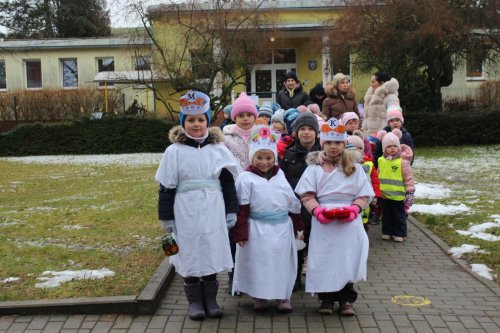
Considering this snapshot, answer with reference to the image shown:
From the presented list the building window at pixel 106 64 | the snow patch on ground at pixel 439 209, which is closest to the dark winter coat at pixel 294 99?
the snow patch on ground at pixel 439 209

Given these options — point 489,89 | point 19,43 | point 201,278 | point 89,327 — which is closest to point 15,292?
point 89,327

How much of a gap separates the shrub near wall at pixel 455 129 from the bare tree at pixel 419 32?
231 centimetres

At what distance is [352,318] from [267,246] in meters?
0.96

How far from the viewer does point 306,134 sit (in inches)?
213

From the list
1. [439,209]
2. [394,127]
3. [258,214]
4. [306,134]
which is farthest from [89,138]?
[258,214]

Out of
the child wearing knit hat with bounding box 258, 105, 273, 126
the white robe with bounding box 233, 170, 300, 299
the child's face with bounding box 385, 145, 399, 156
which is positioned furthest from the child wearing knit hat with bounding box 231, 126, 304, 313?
the child's face with bounding box 385, 145, 399, 156

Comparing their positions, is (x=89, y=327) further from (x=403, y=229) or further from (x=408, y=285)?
(x=403, y=229)

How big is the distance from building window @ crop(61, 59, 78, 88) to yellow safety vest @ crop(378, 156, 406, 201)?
30018 millimetres

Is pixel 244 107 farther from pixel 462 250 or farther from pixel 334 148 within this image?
pixel 462 250

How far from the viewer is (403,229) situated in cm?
790

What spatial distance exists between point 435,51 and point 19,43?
24.1 meters

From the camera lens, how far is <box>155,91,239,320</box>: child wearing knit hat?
15.6 ft

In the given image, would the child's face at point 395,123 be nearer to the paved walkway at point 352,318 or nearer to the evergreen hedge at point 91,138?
the paved walkway at point 352,318

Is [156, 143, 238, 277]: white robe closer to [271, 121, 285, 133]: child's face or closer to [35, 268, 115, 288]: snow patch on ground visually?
[35, 268, 115, 288]: snow patch on ground
